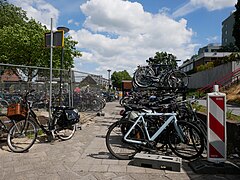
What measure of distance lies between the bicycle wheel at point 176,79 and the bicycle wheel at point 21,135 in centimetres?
386

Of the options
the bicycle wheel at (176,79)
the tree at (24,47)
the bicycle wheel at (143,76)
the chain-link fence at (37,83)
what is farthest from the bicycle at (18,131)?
the tree at (24,47)

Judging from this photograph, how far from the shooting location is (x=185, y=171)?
363cm

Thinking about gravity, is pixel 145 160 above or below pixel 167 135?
below

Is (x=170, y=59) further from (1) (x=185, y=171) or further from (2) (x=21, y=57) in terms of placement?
(2) (x=21, y=57)

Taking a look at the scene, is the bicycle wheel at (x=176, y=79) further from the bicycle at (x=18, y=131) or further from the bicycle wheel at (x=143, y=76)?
the bicycle at (x=18, y=131)

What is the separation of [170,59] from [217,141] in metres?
4.76

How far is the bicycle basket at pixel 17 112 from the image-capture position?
15.5 ft

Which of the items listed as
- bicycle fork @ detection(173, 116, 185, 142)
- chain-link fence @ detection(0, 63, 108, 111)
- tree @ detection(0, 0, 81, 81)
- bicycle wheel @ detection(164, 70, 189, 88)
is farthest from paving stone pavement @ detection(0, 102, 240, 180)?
tree @ detection(0, 0, 81, 81)

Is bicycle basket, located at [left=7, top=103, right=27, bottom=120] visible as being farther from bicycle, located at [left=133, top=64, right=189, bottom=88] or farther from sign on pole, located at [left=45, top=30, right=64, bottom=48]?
bicycle, located at [left=133, top=64, right=189, bottom=88]

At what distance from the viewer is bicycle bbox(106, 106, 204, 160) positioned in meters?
4.20

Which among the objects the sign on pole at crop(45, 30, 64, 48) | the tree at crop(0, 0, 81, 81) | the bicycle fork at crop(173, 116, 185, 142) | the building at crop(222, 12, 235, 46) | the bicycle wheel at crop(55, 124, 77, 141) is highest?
the building at crop(222, 12, 235, 46)

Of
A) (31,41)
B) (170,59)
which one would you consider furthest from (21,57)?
(170,59)

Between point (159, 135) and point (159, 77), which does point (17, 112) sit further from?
point (159, 77)

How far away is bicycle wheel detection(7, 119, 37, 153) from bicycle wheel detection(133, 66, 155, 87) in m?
3.49
